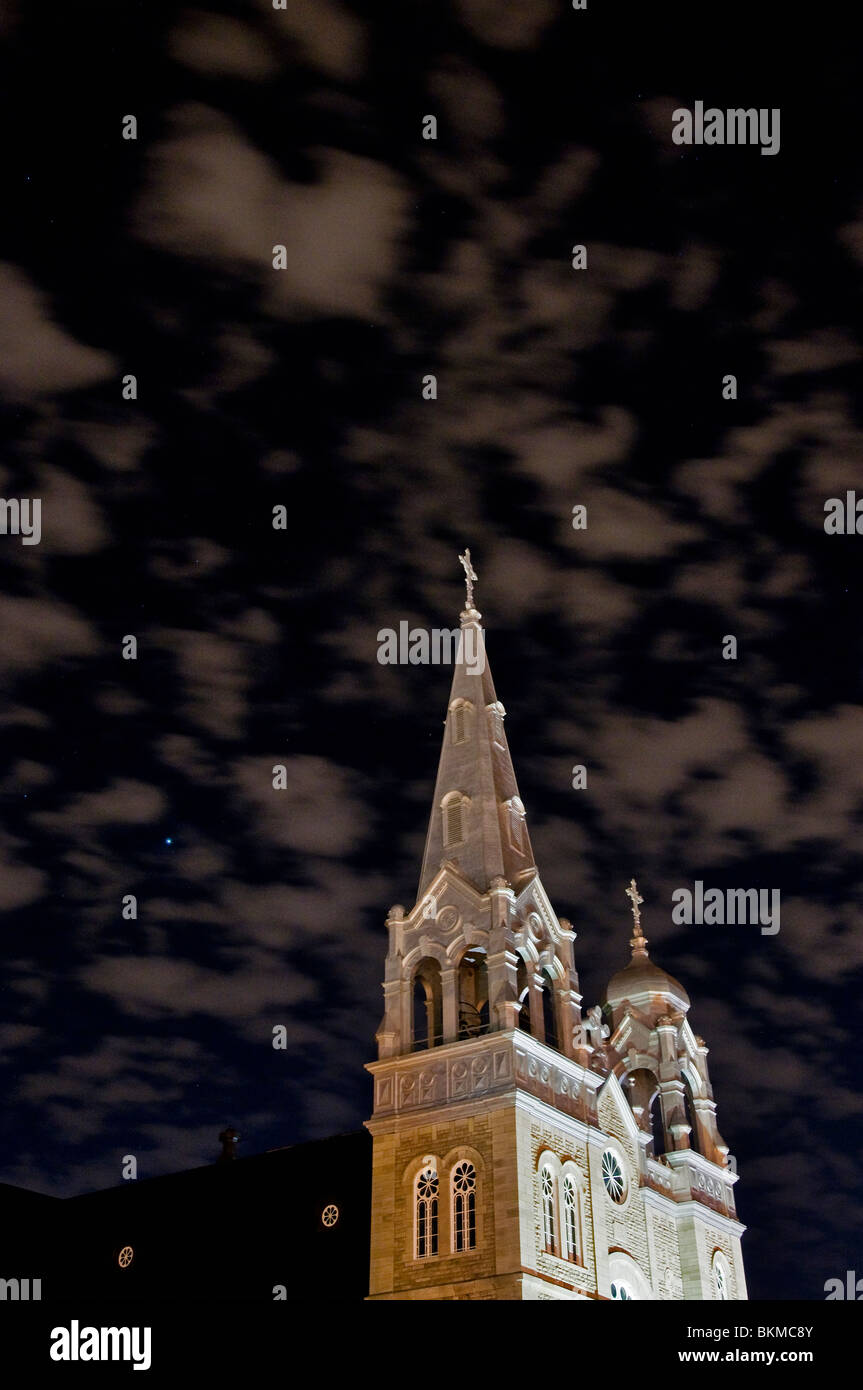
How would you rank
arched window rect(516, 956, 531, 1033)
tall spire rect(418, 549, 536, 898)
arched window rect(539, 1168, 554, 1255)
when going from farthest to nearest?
1. tall spire rect(418, 549, 536, 898)
2. arched window rect(516, 956, 531, 1033)
3. arched window rect(539, 1168, 554, 1255)

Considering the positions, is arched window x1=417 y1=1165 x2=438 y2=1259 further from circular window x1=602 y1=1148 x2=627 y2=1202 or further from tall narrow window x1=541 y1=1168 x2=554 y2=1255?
circular window x1=602 y1=1148 x2=627 y2=1202

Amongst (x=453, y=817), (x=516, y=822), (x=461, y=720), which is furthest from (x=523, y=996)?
(x=461, y=720)

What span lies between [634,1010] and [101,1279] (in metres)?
22.0

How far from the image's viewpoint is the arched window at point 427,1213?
40.2 m

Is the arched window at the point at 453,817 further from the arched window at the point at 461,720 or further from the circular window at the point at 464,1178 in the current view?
the circular window at the point at 464,1178

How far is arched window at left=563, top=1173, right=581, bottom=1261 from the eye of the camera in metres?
40.9

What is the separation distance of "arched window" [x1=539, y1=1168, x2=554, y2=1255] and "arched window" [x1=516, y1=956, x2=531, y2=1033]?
16.0ft

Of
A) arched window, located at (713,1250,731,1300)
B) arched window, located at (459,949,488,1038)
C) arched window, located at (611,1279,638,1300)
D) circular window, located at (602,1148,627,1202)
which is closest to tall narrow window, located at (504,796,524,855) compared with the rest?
arched window, located at (459,949,488,1038)

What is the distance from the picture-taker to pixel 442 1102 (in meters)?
41.8

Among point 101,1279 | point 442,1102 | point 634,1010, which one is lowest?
point 101,1279

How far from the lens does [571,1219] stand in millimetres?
41562

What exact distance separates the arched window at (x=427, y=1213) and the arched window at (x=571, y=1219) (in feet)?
12.0
